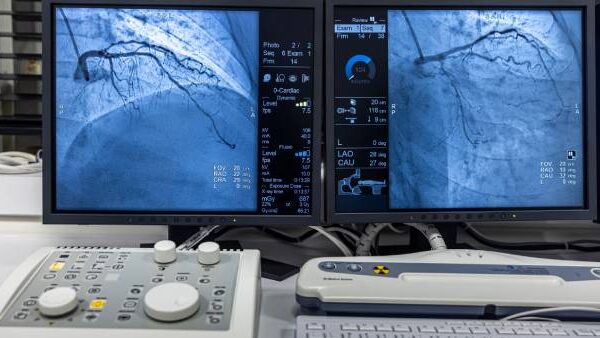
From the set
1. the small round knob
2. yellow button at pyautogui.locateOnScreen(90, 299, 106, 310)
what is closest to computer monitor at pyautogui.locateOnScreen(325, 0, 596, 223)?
the small round knob

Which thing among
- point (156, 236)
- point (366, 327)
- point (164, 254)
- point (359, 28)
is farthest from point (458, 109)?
point (156, 236)

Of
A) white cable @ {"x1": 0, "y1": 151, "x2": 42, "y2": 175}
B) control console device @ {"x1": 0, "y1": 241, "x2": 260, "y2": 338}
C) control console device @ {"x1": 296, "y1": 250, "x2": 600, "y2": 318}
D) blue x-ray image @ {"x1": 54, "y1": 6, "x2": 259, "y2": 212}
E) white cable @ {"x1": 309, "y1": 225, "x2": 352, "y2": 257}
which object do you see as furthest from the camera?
white cable @ {"x1": 0, "y1": 151, "x2": 42, "y2": 175}

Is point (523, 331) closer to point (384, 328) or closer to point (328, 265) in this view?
point (384, 328)

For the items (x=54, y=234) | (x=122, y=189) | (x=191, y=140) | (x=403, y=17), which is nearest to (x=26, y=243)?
(x=54, y=234)

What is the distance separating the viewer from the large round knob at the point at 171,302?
565 millimetres

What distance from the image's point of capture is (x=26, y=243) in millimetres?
990

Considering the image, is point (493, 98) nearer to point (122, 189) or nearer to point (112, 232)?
point (122, 189)

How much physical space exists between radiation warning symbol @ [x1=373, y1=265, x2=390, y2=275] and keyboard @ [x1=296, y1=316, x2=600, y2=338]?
0.30 ft

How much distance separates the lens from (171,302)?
58 cm

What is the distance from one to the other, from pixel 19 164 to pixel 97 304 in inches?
26.5

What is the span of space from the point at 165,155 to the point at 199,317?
325 millimetres

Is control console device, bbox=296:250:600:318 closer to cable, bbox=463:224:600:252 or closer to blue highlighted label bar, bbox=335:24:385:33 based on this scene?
cable, bbox=463:224:600:252

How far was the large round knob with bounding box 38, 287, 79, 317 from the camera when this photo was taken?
0.57m

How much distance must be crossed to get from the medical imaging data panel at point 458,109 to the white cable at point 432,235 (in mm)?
53
